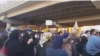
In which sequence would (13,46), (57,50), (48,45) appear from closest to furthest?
1. (57,50)
2. (13,46)
3. (48,45)

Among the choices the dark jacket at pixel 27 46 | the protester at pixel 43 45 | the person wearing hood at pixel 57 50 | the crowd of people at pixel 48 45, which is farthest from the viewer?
the dark jacket at pixel 27 46

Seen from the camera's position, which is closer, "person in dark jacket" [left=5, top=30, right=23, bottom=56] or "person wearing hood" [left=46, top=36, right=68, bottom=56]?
"person wearing hood" [left=46, top=36, right=68, bottom=56]

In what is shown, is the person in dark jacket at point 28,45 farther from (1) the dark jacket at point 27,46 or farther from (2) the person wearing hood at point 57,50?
(2) the person wearing hood at point 57,50

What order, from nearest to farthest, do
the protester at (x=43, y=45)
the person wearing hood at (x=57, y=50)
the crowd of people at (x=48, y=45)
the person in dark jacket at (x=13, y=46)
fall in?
1. the person wearing hood at (x=57, y=50)
2. the crowd of people at (x=48, y=45)
3. the protester at (x=43, y=45)
4. the person in dark jacket at (x=13, y=46)

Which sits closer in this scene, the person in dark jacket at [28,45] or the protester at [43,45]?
the protester at [43,45]

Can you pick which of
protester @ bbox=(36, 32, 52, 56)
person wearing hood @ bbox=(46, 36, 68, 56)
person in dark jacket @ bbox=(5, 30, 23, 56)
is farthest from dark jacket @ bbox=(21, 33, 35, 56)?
person wearing hood @ bbox=(46, 36, 68, 56)

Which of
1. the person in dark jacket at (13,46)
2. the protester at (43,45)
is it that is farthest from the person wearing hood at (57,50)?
the person in dark jacket at (13,46)

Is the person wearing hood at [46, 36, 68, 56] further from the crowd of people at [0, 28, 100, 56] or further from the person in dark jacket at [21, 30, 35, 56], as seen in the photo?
the person in dark jacket at [21, 30, 35, 56]

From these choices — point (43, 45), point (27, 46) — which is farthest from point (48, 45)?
point (27, 46)

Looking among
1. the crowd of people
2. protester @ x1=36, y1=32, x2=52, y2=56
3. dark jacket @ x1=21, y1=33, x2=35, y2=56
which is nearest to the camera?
the crowd of people

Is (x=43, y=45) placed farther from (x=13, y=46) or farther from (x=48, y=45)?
(x=13, y=46)

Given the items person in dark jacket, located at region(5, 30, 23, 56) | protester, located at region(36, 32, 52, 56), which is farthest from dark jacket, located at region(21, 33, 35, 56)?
protester, located at region(36, 32, 52, 56)

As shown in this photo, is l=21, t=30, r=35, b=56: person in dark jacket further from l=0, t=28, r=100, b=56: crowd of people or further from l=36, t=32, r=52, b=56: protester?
l=36, t=32, r=52, b=56: protester

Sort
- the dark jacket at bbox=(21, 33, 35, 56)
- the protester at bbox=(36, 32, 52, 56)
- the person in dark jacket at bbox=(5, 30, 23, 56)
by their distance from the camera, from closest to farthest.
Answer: the protester at bbox=(36, 32, 52, 56), the person in dark jacket at bbox=(5, 30, 23, 56), the dark jacket at bbox=(21, 33, 35, 56)
